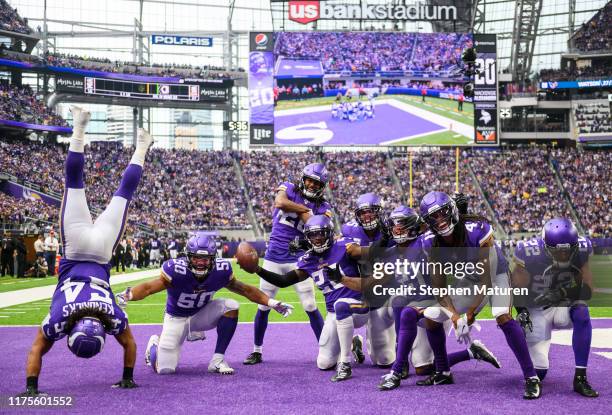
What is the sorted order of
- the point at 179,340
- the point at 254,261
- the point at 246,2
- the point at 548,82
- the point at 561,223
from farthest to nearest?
1. the point at 246,2
2. the point at 548,82
3. the point at 179,340
4. the point at 254,261
5. the point at 561,223

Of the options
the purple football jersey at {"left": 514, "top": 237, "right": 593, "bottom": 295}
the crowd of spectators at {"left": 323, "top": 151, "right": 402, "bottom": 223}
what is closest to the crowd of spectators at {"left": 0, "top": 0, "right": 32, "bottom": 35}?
the crowd of spectators at {"left": 323, "top": 151, "right": 402, "bottom": 223}

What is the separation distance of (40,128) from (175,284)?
129ft

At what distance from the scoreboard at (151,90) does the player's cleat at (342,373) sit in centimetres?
4315

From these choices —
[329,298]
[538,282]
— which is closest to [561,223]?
[538,282]

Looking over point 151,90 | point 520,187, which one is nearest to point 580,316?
point 520,187

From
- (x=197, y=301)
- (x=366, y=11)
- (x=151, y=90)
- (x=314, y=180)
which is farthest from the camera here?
(x=151, y=90)

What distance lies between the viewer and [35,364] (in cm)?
551

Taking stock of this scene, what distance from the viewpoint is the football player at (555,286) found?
5633 millimetres

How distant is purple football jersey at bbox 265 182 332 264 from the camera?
794cm

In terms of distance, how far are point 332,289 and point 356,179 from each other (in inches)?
1432

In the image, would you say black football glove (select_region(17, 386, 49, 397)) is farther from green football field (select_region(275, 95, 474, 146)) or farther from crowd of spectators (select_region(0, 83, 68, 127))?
crowd of spectators (select_region(0, 83, 68, 127))

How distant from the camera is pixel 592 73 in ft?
171

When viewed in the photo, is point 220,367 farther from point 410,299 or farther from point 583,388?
point 583,388

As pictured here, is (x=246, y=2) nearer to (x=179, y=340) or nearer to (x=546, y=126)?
(x=546, y=126)
